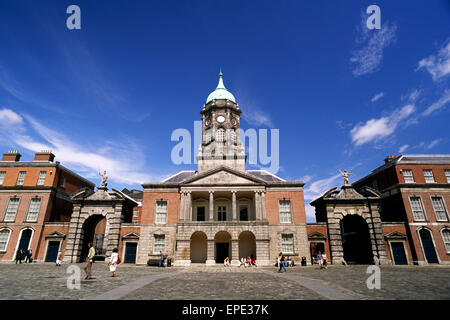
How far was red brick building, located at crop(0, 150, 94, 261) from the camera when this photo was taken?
1141 inches

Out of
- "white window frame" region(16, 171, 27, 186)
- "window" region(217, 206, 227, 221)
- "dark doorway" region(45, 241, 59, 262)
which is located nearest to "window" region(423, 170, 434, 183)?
"window" region(217, 206, 227, 221)

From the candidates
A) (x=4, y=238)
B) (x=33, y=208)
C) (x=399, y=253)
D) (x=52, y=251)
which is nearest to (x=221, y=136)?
(x=33, y=208)

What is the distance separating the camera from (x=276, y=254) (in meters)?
28.4

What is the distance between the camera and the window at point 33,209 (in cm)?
2973

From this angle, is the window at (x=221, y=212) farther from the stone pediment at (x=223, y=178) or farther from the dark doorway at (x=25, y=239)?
the dark doorway at (x=25, y=239)

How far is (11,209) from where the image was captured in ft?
98.4

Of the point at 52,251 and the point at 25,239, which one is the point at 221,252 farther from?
the point at 25,239

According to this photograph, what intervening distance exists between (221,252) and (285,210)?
10265mm

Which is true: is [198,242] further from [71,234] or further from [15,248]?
[15,248]

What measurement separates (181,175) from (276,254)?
1784 cm

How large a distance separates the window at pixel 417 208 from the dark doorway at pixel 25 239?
47.8 m

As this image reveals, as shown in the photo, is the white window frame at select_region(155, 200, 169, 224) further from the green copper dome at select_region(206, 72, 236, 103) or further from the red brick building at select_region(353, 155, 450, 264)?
the red brick building at select_region(353, 155, 450, 264)

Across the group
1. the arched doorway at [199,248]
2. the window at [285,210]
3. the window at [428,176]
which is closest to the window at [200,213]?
the arched doorway at [199,248]

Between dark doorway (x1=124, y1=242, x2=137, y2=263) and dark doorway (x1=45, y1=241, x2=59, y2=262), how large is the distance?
8.77m
